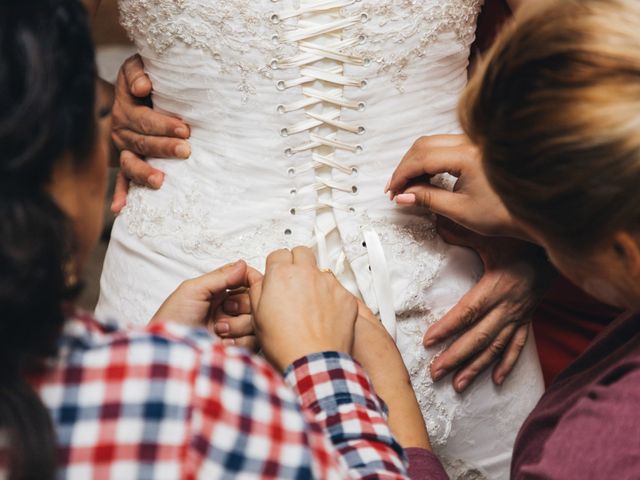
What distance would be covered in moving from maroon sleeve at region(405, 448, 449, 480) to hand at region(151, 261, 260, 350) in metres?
0.23

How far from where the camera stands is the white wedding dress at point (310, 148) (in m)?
0.95

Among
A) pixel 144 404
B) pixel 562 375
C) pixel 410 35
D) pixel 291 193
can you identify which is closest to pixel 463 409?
pixel 562 375

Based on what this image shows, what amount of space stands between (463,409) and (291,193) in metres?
0.35

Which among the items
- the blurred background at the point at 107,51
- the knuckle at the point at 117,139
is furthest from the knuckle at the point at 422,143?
the blurred background at the point at 107,51

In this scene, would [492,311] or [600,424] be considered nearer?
[600,424]

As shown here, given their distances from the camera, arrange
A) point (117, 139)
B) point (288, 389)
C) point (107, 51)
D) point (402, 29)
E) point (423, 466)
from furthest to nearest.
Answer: point (107, 51)
point (117, 139)
point (402, 29)
point (423, 466)
point (288, 389)

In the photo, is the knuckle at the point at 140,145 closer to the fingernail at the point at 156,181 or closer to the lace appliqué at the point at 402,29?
the fingernail at the point at 156,181

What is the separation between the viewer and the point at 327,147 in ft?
3.28

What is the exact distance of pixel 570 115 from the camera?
641 millimetres

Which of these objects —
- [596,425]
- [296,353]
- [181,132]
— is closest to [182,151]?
[181,132]

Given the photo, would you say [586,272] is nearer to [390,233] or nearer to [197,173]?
[390,233]

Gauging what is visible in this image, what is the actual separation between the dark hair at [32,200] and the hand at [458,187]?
0.50 m

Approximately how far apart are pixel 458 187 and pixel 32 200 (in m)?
0.60

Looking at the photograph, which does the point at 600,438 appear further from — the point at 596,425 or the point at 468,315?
the point at 468,315
